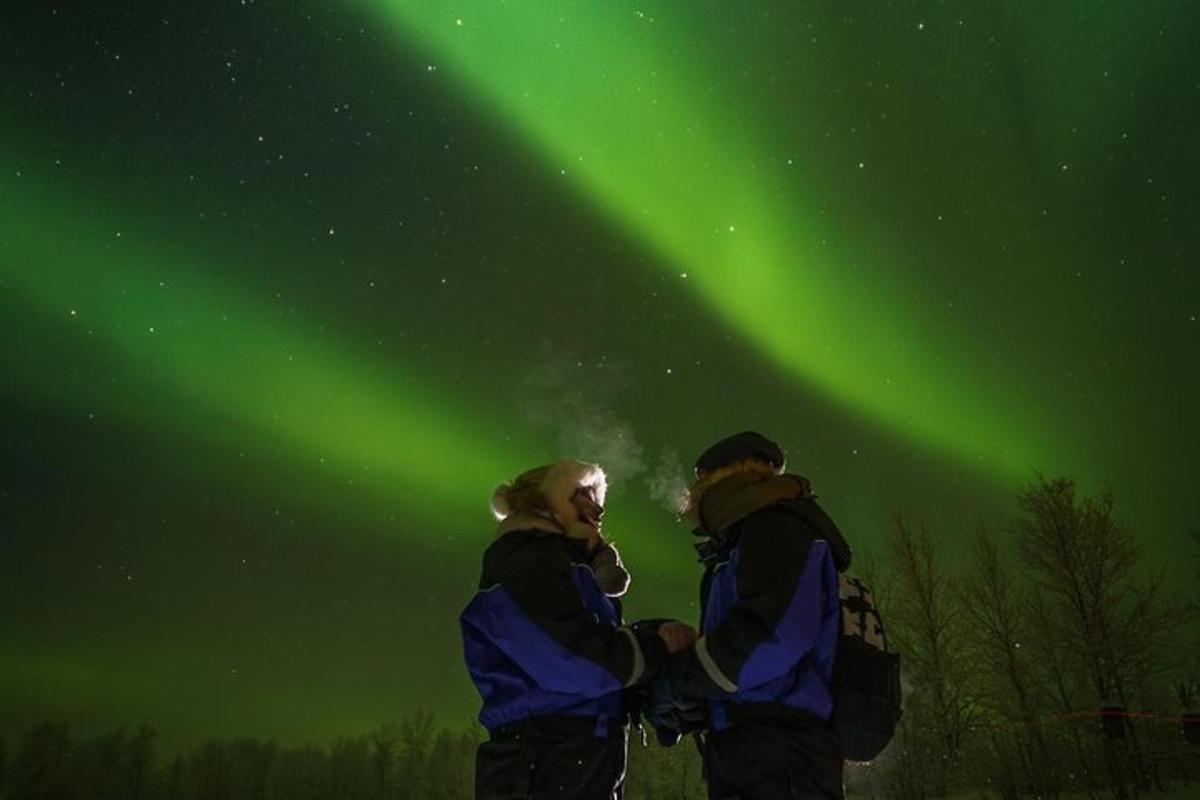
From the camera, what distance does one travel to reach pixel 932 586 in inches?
1013

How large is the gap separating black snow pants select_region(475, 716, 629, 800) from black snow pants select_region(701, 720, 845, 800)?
0.48 meters

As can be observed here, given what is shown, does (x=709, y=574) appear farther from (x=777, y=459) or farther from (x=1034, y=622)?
(x=1034, y=622)

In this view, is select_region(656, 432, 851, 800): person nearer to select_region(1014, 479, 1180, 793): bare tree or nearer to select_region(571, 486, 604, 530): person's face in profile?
select_region(571, 486, 604, 530): person's face in profile

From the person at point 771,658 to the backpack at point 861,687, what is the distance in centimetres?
5

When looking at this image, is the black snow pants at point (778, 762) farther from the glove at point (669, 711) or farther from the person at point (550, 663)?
the person at point (550, 663)

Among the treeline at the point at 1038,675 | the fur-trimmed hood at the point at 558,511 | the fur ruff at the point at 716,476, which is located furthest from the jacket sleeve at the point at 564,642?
the treeline at the point at 1038,675

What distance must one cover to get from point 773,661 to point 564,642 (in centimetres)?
82

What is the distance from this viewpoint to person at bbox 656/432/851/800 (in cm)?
290

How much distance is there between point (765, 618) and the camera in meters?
A: 2.91

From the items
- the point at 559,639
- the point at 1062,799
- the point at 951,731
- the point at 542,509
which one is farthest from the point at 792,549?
the point at 1062,799

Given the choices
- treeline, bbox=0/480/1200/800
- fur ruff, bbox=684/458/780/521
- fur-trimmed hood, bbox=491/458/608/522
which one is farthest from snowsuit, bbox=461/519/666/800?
treeline, bbox=0/480/1200/800

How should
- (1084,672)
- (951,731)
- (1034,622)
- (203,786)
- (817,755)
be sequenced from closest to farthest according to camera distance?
(817,755)
(951,731)
(1084,672)
(1034,622)
(203,786)

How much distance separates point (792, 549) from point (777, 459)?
28.7 inches

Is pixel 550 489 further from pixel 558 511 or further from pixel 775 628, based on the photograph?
pixel 775 628
